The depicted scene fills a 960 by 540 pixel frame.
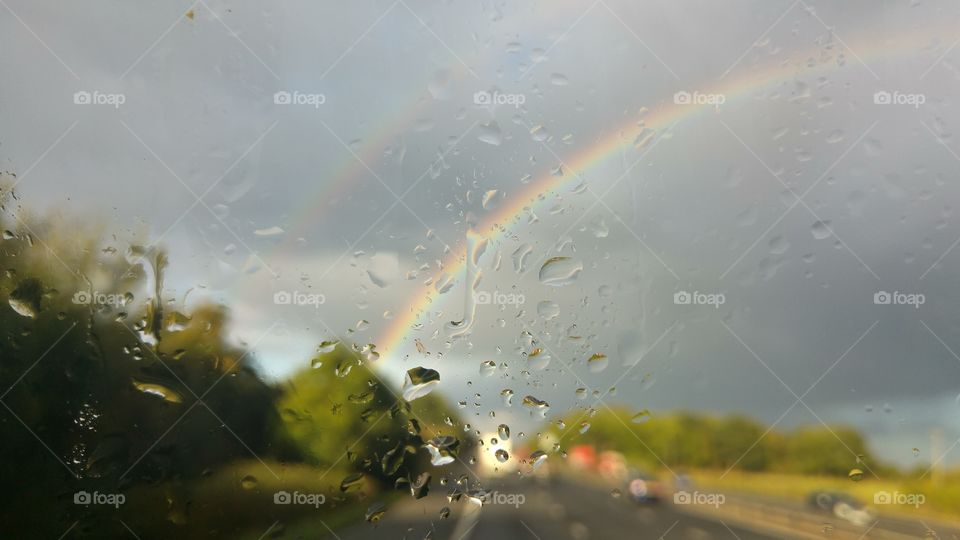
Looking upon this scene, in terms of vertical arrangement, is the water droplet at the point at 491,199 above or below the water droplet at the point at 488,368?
above

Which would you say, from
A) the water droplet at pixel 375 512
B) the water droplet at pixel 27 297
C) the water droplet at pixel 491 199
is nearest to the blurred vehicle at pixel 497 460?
the water droplet at pixel 375 512

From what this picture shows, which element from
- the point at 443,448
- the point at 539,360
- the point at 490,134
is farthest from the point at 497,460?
the point at 490,134

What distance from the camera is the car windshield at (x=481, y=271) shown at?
1448 millimetres

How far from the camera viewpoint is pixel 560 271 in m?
1.48

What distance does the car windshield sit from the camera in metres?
1.45

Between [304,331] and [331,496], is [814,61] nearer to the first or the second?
[304,331]

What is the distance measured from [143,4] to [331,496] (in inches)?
50.1

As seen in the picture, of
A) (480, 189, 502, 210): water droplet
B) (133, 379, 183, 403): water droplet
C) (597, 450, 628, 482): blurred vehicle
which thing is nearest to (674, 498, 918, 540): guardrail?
(597, 450, 628, 482): blurred vehicle

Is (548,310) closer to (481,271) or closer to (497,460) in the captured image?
(481,271)

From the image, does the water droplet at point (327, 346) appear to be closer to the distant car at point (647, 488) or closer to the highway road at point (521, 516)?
the highway road at point (521, 516)

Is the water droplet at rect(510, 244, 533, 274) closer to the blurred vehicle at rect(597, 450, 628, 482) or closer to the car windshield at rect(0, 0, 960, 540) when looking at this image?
the car windshield at rect(0, 0, 960, 540)

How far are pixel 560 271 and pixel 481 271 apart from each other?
185 millimetres

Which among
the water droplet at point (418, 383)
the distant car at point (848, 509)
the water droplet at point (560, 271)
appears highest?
the water droplet at point (560, 271)

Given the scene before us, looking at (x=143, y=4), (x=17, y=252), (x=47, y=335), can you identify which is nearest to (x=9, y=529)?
(x=47, y=335)
